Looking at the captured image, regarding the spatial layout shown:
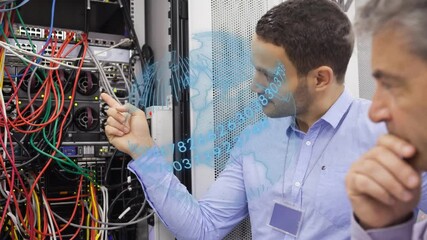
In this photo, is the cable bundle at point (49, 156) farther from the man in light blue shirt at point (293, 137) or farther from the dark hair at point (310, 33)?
the dark hair at point (310, 33)

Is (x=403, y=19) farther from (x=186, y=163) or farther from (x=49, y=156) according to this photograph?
(x=49, y=156)

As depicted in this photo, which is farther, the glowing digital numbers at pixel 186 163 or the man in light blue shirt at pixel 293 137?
the glowing digital numbers at pixel 186 163

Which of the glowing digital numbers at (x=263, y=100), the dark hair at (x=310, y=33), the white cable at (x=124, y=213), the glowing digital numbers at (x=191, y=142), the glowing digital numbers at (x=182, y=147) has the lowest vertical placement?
the white cable at (x=124, y=213)

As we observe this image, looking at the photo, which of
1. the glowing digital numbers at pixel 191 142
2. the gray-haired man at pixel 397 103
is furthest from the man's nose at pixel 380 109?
the glowing digital numbers at pixel 191 142

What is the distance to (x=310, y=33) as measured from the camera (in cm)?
104

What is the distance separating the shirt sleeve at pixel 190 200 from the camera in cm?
116

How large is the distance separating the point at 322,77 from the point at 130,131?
0.61 m

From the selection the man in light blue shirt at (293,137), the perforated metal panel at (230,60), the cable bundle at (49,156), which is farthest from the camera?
the cable bundle at (49,156)

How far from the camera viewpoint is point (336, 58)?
107cm

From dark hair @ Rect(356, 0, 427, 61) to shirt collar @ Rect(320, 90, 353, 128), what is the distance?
0.55 meters

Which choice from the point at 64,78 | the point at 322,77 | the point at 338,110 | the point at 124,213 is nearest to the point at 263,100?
the point at 322,77

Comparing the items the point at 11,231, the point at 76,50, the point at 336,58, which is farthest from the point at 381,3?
the point at 11,231

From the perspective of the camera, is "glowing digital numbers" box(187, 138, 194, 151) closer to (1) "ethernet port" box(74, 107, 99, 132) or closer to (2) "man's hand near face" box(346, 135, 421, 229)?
(1) "ethernet port" box(74, 107, 99, 132)

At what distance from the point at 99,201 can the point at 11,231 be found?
33 centimetres
